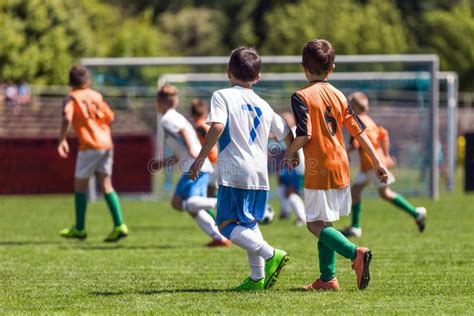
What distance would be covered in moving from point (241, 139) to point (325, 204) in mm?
744

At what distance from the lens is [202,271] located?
32.2 feet

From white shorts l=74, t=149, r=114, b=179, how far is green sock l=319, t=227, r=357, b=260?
16.9 feet

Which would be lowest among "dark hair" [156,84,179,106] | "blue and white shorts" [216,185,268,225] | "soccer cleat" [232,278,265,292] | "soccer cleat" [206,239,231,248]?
"soccer cleat" [206,239,231,248]

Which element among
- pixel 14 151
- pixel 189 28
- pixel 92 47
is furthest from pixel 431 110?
pixel 189 28

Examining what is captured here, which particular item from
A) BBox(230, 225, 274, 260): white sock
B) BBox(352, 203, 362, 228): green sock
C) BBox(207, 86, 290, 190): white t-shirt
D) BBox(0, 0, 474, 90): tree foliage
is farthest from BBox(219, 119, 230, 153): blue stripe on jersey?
BBox(0, 0, 474, 90): tree foliage

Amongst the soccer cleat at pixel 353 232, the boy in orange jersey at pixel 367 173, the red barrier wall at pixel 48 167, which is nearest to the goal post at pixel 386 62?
the red barrier wall at pixel 48 167

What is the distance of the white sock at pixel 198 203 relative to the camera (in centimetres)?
1197

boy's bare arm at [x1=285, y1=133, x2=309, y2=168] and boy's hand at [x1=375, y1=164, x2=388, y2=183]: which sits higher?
boy's bare arm at [x1=285, y1=133, x2=309, y2=168]

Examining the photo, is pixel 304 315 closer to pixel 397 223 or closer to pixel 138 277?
pixel 138 277

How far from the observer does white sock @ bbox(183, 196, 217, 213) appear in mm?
11969

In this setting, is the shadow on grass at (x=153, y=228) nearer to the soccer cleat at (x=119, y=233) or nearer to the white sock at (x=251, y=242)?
the soccer cleat at (x=119, y=233)

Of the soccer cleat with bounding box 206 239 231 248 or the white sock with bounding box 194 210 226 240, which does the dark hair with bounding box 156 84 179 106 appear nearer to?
the white sock with bounding box 194 210 226 240

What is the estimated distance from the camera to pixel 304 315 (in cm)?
689

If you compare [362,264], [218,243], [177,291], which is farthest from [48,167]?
[362,264]
